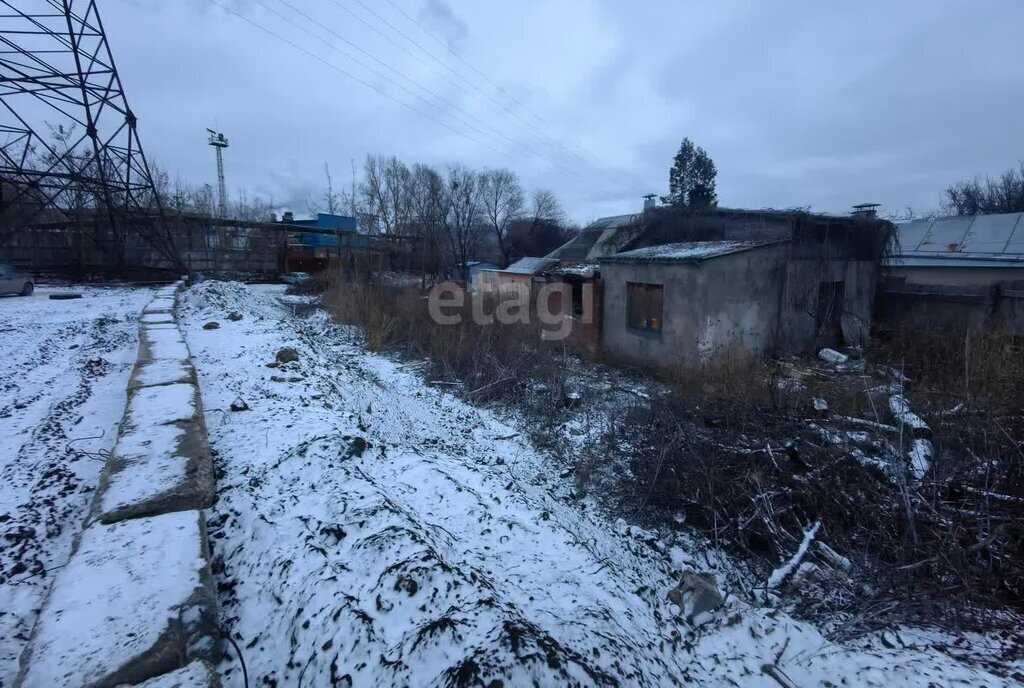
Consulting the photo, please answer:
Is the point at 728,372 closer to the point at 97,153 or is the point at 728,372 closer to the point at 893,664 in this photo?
the point at 893,664

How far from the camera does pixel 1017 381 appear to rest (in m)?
4.92

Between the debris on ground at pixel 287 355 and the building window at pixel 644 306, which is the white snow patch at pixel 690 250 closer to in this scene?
the building window at pixel 644 306

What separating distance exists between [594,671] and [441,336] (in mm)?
6561

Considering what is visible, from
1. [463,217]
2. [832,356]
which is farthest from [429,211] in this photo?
[832,356]

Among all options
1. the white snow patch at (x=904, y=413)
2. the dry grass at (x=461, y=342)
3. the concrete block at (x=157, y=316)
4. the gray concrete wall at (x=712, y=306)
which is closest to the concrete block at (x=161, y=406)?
the dry grass at (x=461, y=342)

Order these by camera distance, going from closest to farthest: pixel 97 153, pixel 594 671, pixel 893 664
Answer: pixel 594 671 < pixel 893 664 < pixel 97 153

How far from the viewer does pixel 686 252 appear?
A: 10109 mm

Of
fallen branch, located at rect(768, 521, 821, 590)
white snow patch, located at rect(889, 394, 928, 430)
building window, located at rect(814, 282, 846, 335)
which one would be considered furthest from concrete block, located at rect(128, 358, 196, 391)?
building window, located at rect(814, 282, 846, 335)

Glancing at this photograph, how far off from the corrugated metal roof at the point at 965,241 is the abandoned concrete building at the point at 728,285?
4.69 meters

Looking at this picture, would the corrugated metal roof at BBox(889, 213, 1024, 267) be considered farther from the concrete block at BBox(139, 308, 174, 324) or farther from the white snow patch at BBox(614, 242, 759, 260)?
the concrete block at BBox(139, 308, 174, 324)

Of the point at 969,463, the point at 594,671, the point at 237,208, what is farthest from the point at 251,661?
the point at 237,208

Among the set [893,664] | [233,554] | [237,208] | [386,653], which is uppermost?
[237,208]

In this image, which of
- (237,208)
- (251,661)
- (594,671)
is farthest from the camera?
(237,208)

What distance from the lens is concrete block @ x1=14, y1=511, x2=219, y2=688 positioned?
1376 mm
